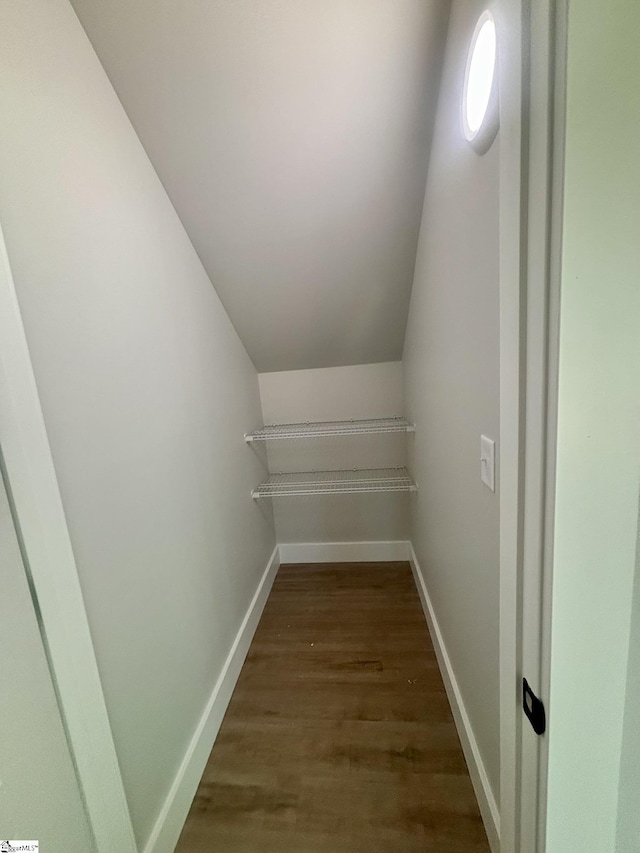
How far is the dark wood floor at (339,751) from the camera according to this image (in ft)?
3.67

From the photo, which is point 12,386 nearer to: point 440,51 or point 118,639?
point 118,639

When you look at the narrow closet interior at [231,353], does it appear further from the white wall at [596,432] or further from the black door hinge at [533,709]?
the black door hinge at [533,709]

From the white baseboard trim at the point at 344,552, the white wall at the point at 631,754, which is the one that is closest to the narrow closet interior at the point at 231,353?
the white wall at the point at 631,754

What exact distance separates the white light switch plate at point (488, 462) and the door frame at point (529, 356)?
0.37m

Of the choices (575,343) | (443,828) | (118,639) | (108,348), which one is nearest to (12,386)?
(108,348)

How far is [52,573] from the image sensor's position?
2.36ft

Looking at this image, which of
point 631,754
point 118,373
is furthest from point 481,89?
point 631,754

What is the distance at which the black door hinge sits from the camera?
0.46 meters

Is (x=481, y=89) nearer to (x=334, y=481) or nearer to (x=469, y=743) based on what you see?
(x=469, y=743)

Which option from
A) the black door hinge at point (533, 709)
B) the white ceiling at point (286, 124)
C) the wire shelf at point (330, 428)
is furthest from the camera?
the wire shelf at point (330, 428)

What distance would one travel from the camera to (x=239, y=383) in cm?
204

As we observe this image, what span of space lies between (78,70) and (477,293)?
1157 mm

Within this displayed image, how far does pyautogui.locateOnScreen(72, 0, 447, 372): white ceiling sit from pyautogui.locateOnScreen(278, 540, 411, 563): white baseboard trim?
5.35 feet

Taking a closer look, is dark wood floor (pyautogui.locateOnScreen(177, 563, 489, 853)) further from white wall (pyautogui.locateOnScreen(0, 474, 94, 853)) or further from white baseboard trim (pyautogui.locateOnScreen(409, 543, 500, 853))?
white wall (pyautogui.locateOnScreen(0, 474, 94, 853))
